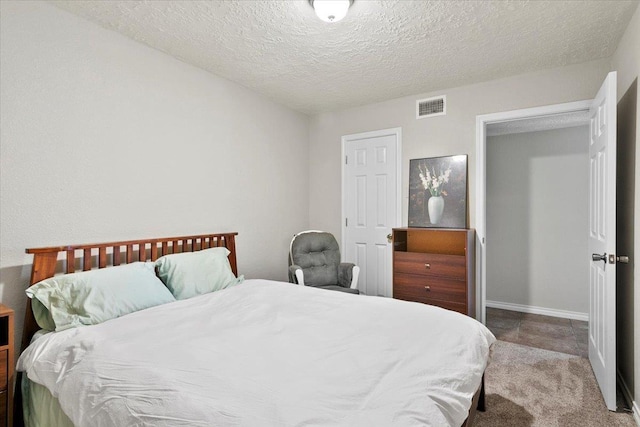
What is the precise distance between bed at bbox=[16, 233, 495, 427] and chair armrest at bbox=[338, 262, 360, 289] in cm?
119

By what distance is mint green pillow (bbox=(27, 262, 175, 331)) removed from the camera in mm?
1927

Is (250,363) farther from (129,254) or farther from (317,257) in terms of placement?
(317,257)

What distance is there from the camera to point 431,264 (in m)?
3.41

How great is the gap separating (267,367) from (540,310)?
14.6 ft

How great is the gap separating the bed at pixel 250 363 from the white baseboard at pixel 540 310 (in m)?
3.17

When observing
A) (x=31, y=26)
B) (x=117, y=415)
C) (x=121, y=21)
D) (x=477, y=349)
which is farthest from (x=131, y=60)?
(x=477, y=349)

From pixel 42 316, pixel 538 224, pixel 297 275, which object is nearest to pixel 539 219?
pixel 538 224

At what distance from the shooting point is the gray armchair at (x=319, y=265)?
3.60 metres

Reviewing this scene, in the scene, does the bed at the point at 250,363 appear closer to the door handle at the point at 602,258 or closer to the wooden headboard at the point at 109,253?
the wooden headboard at the point at 109,253

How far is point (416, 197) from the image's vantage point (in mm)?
3893

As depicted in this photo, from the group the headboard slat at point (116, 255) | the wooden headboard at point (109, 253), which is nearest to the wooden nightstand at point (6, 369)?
the wooden headboard at point (109, 253)

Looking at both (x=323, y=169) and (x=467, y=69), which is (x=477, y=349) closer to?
(x=467, y=69)

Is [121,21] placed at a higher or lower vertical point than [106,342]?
higher

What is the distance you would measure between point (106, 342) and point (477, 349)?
182cm
